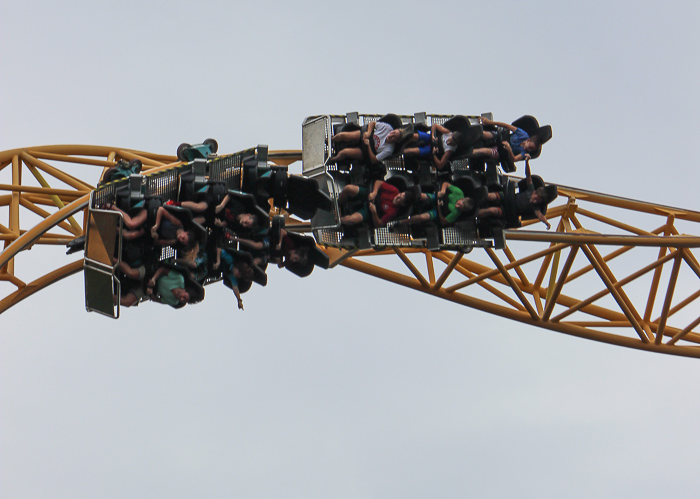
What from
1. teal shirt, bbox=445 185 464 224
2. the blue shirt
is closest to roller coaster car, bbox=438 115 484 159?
teal shirt, bbox=445 185 464 224

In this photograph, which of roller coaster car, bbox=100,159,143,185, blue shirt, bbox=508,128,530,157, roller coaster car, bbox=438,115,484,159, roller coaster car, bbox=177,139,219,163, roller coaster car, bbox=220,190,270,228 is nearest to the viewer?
roller coaster car, bbox=220,190,270,228

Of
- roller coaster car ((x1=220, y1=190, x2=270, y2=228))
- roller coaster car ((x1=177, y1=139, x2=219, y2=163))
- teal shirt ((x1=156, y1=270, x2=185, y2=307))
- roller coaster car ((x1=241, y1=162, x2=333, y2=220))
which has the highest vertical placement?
roller coaster car ((x1=177, y1=139, x2=219, y2=163))

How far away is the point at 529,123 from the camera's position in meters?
13.5

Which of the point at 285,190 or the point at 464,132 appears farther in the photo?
the point at 464,132

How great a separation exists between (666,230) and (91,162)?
697cm

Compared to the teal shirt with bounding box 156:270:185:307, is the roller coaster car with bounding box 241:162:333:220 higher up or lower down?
higher up

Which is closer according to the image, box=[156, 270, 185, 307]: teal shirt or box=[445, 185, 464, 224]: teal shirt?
box=[156, 270, 185, 307]: teal shirt

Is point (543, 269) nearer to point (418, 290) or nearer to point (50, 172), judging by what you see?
point (418, 290)

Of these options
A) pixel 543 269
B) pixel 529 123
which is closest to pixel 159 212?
pixel 529 123

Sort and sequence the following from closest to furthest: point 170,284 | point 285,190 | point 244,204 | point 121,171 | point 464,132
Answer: point 170,284
point 244,204
point 121,171
point 285,190
point 464,132

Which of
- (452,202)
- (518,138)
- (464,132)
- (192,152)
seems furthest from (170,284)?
(518,138)

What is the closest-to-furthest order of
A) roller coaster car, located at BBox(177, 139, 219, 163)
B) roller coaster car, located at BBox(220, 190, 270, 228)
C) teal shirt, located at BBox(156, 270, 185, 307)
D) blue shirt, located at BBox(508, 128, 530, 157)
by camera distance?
1. teal shirt, located at BBox(156, 270, 185, 307)
2. roller coaster car, located at BBox(220, 190, 270, 228)
3. roller coaster car, located at BBox(177, 139, 219, 163)
4. blue shirt, located at BBox(508, 128, 530, 157)

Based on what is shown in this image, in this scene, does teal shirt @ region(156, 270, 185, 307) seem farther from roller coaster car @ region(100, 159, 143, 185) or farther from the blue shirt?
the blue shirt

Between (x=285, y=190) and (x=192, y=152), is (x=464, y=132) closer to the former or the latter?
(x=285, y=190)
